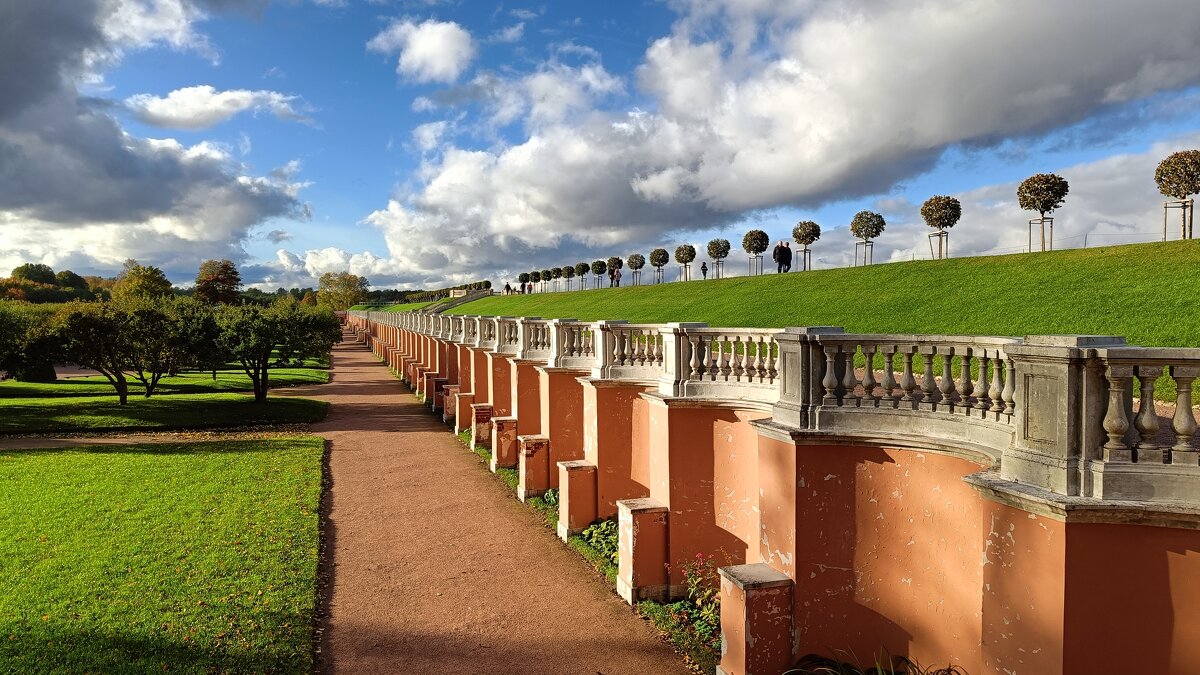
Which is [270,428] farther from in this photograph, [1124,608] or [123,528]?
[1124,608]

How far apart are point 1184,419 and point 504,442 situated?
1351 centimetres

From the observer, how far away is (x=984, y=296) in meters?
20.3

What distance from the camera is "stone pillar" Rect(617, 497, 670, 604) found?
9219 millimetres

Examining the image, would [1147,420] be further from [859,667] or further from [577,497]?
[577,497]

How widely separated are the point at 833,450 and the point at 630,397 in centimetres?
509

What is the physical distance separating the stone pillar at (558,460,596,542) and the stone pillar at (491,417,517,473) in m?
4.55

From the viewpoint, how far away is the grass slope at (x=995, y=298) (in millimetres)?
15102

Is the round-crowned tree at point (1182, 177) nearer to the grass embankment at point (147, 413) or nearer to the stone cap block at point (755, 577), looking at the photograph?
the stone cap block at point (755, 577)

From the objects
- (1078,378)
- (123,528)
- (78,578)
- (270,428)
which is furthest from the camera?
(270,428)

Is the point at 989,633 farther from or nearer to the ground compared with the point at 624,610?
farther from the ground

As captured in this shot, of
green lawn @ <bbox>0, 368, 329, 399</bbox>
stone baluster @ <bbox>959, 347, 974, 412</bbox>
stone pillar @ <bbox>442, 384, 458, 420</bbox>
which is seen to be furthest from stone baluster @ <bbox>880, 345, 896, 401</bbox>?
green lawn @ <bbox>0, 368, 329, 399</bbox>

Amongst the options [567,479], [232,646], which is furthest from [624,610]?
[232,646]

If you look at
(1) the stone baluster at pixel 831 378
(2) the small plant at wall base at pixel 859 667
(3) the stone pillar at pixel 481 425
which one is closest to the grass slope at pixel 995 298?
(1) the stone baluster at pixel 831 378

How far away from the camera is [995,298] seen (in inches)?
779
